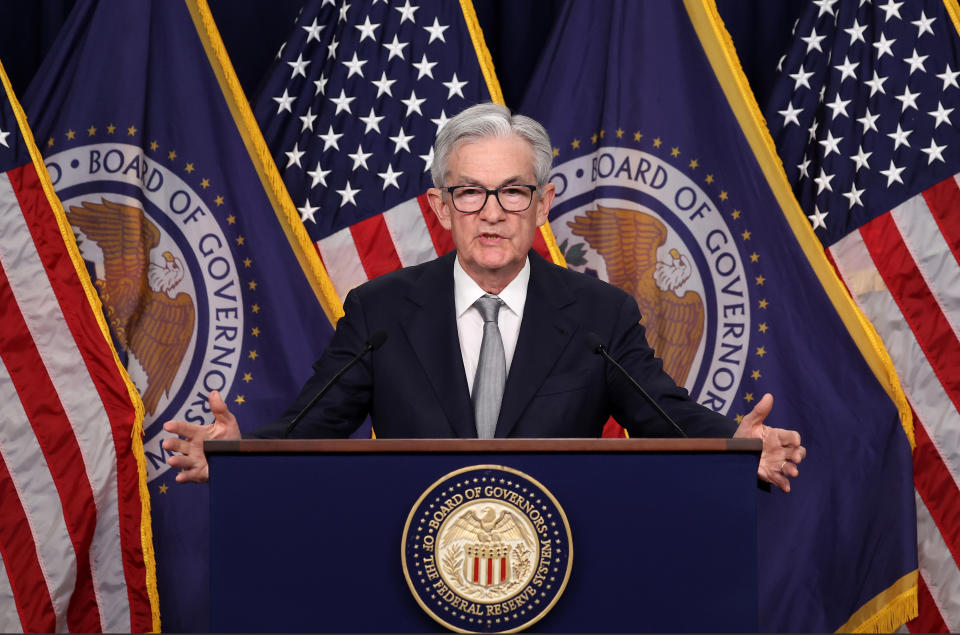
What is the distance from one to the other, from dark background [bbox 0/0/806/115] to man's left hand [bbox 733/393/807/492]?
2409 millimetres

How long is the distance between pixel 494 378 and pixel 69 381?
5.88 ft

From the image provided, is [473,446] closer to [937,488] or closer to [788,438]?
[788,438]

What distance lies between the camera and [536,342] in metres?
2.09

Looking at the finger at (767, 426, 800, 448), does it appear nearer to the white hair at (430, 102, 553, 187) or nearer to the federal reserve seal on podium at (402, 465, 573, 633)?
the federal reserve seal on podium at (402, 465, 573, 633)

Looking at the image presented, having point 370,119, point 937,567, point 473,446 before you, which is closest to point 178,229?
point 370,119

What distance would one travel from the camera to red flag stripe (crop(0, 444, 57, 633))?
322cm

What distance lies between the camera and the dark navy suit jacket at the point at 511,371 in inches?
79.4

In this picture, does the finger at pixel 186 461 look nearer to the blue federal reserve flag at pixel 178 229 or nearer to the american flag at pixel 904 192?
the blue federal reserve flag at pixel 178 229

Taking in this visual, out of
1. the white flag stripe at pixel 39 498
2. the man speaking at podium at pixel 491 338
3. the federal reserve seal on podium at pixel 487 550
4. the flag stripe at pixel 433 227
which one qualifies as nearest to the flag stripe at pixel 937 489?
the man speaking at podium at pixel 491 338

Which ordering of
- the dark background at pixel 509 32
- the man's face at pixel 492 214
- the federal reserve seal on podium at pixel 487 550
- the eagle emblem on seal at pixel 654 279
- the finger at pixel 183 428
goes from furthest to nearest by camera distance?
the dark background at pixel 509 32, the eagle emblem on seal at pixel 654 279, the man's face at pixel 492 214, the finger at pixel 183 428, the federal reserve seal on podium at pixel 487 550

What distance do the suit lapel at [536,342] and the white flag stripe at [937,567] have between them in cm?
193

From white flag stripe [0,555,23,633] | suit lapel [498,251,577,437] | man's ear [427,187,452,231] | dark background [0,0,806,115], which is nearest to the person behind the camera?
suit lapel [498,251,577,437]

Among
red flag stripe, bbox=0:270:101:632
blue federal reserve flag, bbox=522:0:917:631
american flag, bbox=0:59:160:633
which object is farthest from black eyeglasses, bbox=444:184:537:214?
red flag stripe, bbox=0:270:101:632

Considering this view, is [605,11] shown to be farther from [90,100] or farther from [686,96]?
[90,100]
